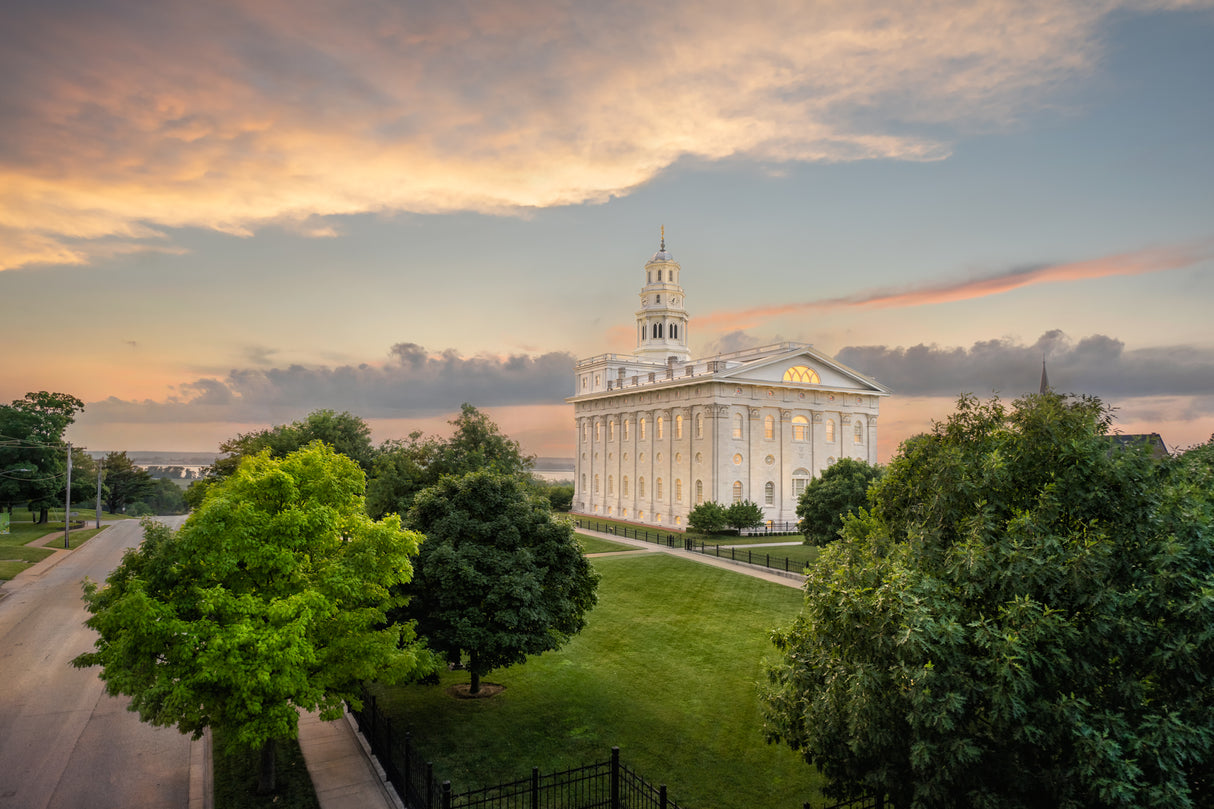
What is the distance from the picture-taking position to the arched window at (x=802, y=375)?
221ft

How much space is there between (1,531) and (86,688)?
136 feet

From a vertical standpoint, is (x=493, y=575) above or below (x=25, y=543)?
above

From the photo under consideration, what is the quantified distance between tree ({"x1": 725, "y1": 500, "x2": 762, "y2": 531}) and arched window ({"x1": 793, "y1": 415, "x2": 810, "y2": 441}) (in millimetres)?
10799

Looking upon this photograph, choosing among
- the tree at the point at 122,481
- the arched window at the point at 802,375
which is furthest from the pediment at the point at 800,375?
the tree at the point at 122,481

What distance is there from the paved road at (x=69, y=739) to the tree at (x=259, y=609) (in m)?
3.08

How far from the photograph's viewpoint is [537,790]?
13.5 meters

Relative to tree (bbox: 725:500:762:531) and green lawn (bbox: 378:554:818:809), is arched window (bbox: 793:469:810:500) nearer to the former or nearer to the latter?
tree (bbox: 725:500:762:531)

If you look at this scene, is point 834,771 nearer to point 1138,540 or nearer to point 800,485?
point 1138,540

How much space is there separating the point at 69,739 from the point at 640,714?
13.9 m

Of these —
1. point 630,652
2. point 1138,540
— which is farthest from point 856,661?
point 630,652

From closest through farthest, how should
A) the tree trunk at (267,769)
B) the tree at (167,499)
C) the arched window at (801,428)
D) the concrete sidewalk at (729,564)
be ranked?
the tree trunk at (267,769)
the concrete sidewalk at (729,564)
the arched window at (801,428)
the tree at (167,499)

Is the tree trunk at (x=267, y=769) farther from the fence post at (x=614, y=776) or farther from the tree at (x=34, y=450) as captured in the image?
the tree at (x=34, y=450)

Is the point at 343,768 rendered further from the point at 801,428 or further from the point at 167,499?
the point at 167,499

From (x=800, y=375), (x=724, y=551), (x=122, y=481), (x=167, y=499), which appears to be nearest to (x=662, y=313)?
(x=800, y=375)
